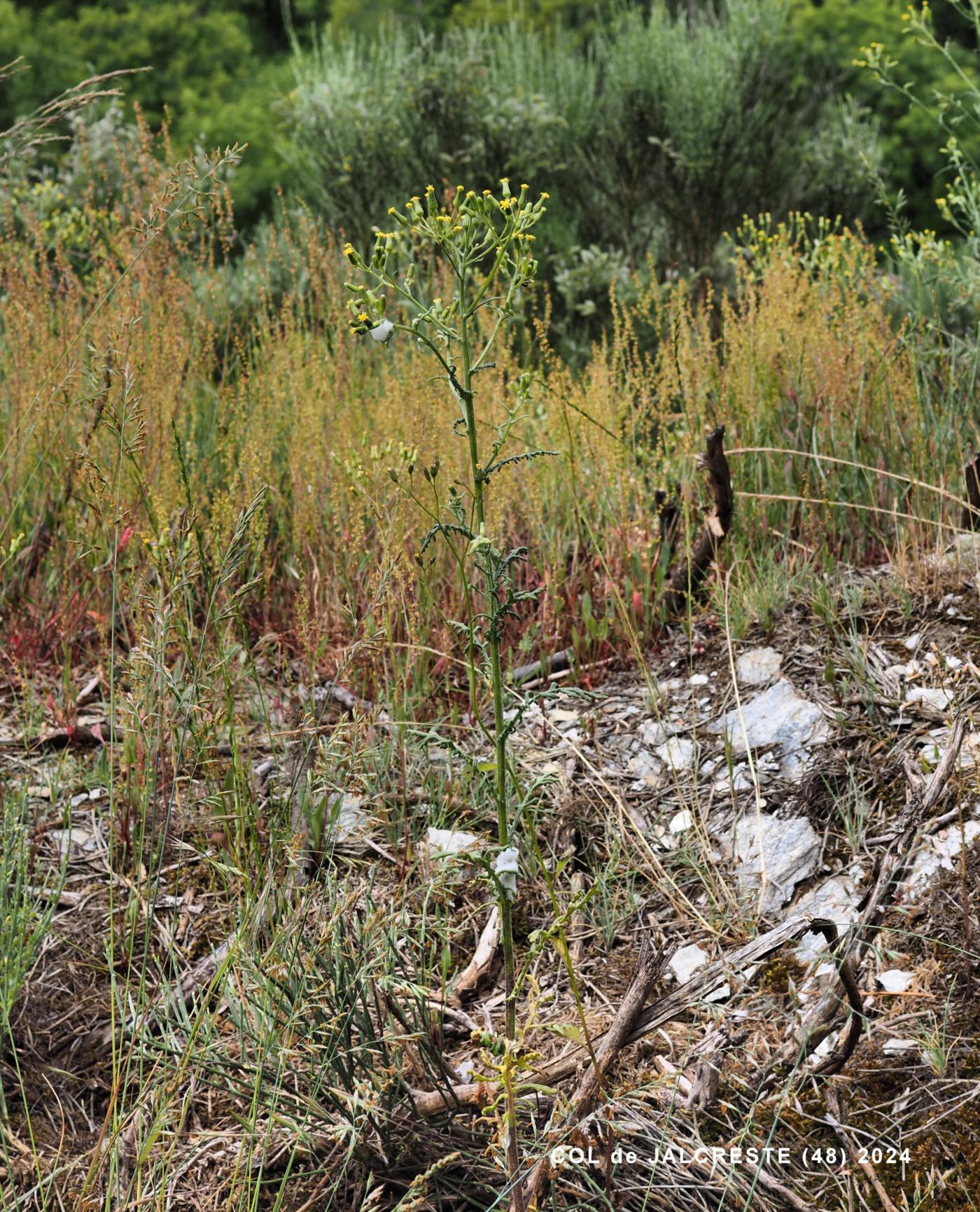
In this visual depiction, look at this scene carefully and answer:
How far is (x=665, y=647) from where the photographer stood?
3006 millimetres

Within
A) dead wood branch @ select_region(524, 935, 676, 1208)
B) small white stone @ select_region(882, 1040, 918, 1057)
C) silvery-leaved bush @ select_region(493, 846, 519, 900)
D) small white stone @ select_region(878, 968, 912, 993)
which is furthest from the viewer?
small white stone @ select_region(878, 968, 912, 993)

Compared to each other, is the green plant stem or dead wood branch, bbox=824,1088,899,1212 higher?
the green plant stem

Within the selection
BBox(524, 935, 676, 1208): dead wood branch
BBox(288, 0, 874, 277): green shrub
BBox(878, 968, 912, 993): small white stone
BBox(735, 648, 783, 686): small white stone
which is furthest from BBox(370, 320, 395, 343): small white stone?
BBox(288, 0, 874, 277): green shrub

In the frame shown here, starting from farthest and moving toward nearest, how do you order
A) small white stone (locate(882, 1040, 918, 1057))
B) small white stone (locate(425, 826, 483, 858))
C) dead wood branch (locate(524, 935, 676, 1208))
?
1. small white stone (locate(425, 826, 483, 858))
2. small white stone (locate(882, 1040, 918, 1057))
3. dead wood branch (locate(524, 935, 676, 1208))

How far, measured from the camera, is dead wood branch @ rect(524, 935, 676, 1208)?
1.54 meters

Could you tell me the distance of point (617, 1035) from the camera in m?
1.57

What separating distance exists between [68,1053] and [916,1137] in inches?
58.3

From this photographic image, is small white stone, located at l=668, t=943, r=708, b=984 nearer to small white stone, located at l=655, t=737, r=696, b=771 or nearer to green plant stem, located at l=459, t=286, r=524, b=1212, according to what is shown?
small white stone, located at l=655, t=737, r=696, b=771

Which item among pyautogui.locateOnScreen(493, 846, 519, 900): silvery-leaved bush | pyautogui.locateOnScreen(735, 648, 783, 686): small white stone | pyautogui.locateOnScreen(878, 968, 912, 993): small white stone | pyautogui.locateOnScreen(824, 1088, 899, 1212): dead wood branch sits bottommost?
pyautogui.locateOnScreen(735, 648, 783, 686): small white stone

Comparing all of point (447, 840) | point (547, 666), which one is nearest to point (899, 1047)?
point (447, 840)

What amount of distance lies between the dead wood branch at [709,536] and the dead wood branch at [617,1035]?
139 cm

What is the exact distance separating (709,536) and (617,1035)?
65.9 inches

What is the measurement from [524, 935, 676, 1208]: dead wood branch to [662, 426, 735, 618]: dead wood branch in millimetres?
1388

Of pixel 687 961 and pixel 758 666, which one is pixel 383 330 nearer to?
pixel 687 961
